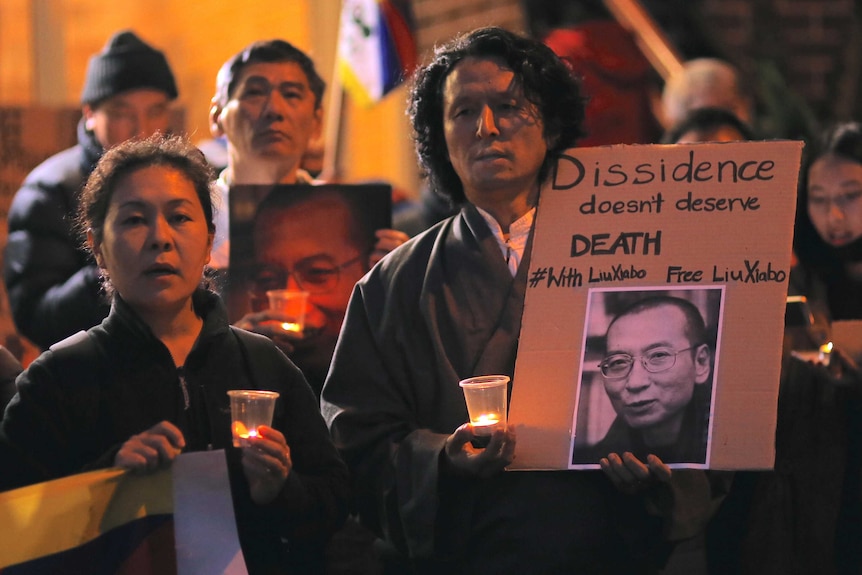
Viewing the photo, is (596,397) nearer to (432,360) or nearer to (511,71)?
(432,360)

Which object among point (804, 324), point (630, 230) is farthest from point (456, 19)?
point (630, 230)

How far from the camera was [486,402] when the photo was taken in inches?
119

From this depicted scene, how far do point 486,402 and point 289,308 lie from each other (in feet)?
3.15

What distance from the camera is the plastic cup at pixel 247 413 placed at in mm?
2893

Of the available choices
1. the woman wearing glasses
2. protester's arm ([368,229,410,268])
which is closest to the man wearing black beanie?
protester's arm ([368,229,410,268])

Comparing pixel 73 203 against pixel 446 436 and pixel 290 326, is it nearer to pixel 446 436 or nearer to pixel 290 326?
pixel 290 326

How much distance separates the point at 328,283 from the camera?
397 cm

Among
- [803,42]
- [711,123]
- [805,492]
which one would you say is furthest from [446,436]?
[803,42]

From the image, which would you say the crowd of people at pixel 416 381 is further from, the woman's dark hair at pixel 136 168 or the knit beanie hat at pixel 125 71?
the knit beanie hat at pixel 125 71

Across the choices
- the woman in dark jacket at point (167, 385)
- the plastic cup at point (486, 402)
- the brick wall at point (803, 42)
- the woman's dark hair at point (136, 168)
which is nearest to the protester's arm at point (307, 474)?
the woman in dark jacket at point (167, 385)

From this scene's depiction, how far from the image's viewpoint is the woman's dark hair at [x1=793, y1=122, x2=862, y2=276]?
4441mm

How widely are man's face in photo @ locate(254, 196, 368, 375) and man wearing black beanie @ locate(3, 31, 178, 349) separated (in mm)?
472

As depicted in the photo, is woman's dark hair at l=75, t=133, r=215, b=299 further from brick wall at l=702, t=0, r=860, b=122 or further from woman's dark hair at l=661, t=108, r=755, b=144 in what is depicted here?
brick wall at l=702, t=0, r=860, b=122

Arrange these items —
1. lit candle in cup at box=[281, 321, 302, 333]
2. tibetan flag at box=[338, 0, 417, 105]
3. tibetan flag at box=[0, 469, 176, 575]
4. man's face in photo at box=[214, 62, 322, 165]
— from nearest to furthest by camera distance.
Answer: tibetan flag at box=[0, 469, 176, 575] → lit candle in cup at box=[281, 321, 302, 333] → man's face in photo at box=[214, 62, 322, 165] → tibetan flag at box=[338, 0, 417, 105]
